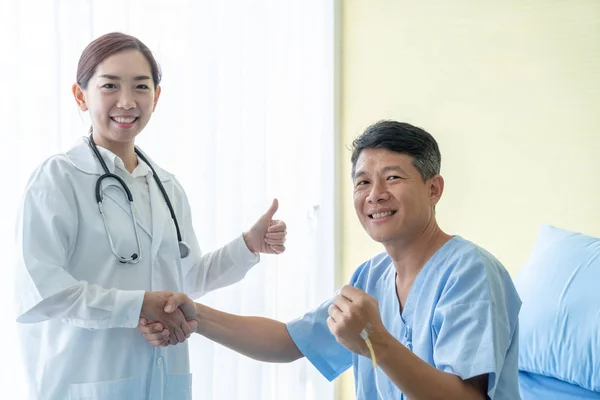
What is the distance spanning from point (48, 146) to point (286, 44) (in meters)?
1.28

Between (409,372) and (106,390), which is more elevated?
(409,372)

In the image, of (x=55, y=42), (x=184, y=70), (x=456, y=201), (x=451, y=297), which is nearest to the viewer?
(x=451, y=297)

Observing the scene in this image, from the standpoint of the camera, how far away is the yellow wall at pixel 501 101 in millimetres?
2352

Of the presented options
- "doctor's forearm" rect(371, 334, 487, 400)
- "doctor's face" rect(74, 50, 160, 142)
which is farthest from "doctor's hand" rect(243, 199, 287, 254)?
"doctor's forearm" rect(371, 334, 487, 400)

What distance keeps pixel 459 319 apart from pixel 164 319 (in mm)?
667

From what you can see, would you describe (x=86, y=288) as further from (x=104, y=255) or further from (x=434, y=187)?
(x=434, y=187)

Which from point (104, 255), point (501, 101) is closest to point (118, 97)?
point (104, 255)

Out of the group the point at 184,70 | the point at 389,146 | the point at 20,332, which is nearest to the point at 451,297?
the point at 389,146

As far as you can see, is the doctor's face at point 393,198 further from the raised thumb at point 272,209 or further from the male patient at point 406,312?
the raised thumb at point 272,209

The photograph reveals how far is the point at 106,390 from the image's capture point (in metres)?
1.55

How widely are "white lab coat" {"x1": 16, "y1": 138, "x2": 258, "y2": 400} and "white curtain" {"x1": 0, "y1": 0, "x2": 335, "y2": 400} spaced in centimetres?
31

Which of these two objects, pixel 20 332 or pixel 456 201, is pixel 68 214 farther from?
pixel 456 201

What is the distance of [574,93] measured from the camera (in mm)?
2355

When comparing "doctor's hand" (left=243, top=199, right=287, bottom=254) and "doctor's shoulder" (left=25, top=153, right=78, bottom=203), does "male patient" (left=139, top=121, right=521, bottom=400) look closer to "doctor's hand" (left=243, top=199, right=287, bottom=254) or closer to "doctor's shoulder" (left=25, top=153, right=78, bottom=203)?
"doctor's hand" (left=243, top=199, right=287, bottom=254)
